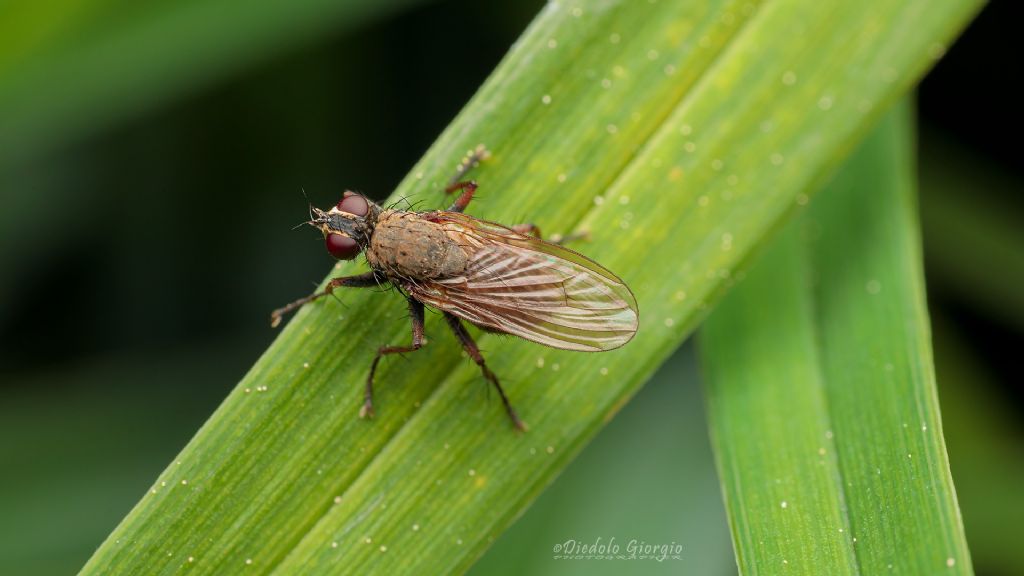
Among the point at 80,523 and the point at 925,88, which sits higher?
the point at 925,88

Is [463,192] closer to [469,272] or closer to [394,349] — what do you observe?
[469,272]

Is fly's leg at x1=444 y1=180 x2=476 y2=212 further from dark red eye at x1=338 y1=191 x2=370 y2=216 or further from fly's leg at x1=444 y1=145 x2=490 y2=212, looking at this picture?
dark red eye at x1=338 y1=191 x2=370 y2=216

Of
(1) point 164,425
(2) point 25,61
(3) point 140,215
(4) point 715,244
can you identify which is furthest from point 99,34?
(4) point 715,244

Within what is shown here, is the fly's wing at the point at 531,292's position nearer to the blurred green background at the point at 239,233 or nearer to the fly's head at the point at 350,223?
the fly's head at the point at 350,223

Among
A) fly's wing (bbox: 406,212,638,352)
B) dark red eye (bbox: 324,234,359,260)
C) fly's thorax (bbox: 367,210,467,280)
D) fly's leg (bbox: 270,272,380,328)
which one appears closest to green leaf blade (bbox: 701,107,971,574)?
fly's wing (bbox: 406,212,638,352)

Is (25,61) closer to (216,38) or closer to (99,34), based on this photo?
(99,34)

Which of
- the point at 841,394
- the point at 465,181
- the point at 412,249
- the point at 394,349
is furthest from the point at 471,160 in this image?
the point at 841,394

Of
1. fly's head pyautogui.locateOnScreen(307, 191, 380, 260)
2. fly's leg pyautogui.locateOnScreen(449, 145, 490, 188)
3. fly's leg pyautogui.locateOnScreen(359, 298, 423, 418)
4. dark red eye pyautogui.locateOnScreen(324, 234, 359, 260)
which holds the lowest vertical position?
fly's leg pyautogui.locateOnScreen(359, 298, 423, 418)
